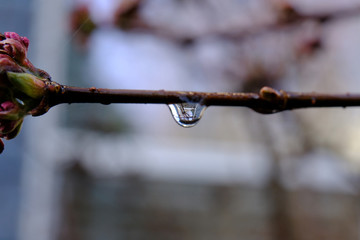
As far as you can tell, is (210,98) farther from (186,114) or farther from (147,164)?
(147,164)

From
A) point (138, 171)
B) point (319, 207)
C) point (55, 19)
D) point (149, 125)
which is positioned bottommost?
point (319, 207)

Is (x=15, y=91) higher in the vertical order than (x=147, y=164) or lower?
lower

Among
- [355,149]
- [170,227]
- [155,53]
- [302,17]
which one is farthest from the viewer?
[170,227]

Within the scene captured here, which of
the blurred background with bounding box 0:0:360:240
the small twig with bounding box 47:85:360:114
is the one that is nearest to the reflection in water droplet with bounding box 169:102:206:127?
the small twig with bounding box 47:85:360:114

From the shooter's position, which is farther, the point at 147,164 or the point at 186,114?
the point at 147,164

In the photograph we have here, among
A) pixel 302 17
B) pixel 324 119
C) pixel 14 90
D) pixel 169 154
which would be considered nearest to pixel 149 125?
pixel 169 154

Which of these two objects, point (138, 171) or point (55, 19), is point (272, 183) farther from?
point (55, 19)

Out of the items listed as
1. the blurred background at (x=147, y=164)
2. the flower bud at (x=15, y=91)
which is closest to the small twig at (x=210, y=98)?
the flower bud at (x=15, y=91)

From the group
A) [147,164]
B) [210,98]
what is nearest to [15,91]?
[210,98]

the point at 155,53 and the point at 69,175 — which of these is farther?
the point at 69,175
